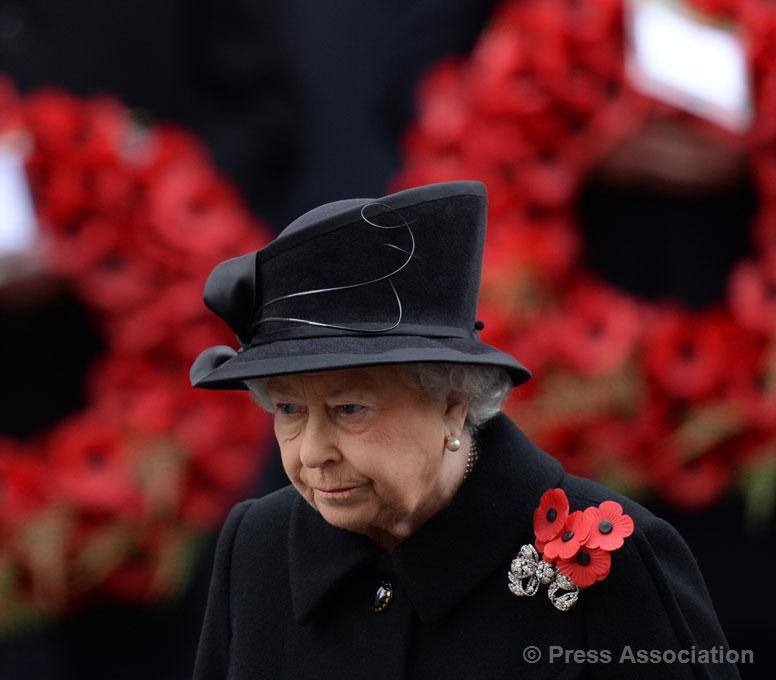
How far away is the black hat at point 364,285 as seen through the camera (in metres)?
1.82

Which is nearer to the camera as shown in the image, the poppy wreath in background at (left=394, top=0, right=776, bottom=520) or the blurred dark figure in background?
the poppy wreath in background at (left=394, top=0, right=776, bottom=520)

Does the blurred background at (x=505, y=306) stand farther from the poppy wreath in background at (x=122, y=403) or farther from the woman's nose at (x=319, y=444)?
the woman's nose at (x=319, y=444)

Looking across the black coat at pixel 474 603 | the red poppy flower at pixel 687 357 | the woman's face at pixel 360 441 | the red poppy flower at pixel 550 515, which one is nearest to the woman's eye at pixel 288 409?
the woman's face at pixel 360 441

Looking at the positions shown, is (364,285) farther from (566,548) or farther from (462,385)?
(566,548)

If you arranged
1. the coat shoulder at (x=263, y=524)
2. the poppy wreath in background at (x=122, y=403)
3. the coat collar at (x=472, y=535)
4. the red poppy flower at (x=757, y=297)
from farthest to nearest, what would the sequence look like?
the poppy wreath in background at (x=122, y=403), the red poppy flower at (x=757, y=297), the coat shoulder at (x=263, y=524), the coat collar at (x=472, y=535)

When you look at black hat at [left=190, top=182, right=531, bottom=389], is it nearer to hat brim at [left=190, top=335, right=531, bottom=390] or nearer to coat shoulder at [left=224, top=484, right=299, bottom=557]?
hat brim at [left=190, top=335, right=531, bottom=390]

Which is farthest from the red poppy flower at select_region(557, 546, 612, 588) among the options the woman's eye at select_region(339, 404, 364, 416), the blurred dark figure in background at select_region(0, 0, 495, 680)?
the blurred dark figure in background at select_region(0, 0, 495, 680)

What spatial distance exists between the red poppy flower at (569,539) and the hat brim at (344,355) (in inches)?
7.6

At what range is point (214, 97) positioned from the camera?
4148 mm

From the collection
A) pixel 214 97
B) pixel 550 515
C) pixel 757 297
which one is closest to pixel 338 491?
pixel 550 515

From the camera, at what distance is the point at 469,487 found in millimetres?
1953

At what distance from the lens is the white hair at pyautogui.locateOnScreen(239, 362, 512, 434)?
1.85m

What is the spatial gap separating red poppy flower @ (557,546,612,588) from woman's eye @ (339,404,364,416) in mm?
322

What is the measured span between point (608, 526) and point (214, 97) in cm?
257
